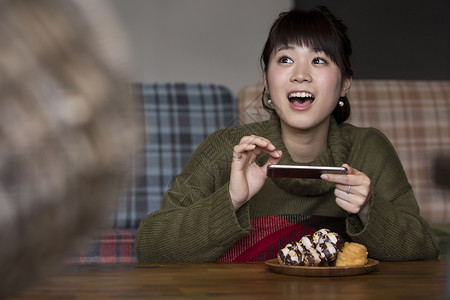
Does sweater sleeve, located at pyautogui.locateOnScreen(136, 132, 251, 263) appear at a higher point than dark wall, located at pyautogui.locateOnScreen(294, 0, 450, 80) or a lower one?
lower

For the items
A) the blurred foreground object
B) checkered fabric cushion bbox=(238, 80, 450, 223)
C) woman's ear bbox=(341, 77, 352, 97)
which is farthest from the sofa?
the blurred foreground object

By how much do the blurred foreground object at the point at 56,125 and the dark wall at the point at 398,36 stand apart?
364cm

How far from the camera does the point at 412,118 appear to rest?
2.87 m

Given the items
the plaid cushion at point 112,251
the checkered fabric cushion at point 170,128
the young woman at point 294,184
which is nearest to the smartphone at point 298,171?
the young woman at point 294,184

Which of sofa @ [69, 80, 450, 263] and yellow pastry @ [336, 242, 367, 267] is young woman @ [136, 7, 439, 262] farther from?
sofa @ [69, 80, 450, 263]

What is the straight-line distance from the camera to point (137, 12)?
396 centimetres

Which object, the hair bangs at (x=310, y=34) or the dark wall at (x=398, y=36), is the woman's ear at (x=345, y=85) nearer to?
the hair bangs at (x=310, y=34)

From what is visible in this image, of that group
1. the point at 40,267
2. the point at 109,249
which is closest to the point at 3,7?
the point at 40,267

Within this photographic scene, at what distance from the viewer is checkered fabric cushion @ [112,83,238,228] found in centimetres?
265

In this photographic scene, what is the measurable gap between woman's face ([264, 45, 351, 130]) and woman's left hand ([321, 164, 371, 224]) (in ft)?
1.41

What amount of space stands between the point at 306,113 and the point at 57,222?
1491 mm

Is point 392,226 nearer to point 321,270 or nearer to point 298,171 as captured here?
point 298,171

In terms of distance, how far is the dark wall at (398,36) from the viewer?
372cm

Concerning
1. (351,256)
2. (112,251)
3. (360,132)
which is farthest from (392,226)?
(112,251)
